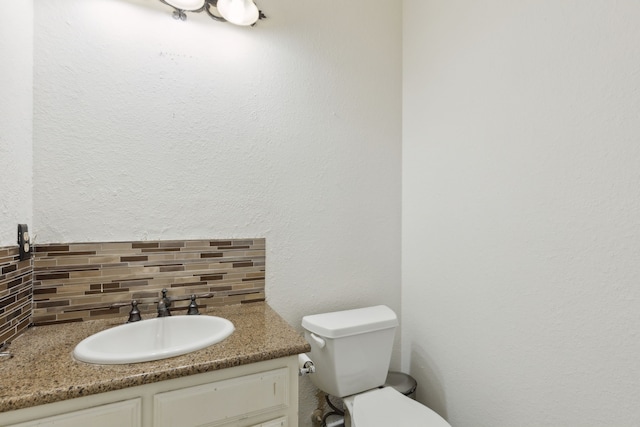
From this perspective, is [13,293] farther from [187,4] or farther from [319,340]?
[187,4]

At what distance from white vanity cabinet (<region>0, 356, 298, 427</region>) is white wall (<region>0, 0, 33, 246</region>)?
1.87 ft

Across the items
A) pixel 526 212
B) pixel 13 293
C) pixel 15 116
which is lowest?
pixel 13 293

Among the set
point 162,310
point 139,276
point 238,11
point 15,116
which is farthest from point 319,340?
point 238,11

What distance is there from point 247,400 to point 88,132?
112 centimetres

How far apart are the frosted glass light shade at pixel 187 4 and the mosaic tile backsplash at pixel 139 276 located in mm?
964

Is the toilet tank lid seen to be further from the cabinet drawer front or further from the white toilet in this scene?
the cabinet drawer front

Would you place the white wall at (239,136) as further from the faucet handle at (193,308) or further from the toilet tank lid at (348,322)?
the faucet handle at (193,308)

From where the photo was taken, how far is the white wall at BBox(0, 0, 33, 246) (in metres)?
0.92

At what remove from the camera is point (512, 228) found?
3.91 ft

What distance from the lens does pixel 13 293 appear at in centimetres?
95

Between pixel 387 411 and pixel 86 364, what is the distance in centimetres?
107

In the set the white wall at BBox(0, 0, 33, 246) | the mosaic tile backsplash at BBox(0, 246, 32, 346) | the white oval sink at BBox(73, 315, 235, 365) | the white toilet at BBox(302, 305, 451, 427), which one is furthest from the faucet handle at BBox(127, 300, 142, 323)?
the white toilet at BBox(302, 305, 451, 427)

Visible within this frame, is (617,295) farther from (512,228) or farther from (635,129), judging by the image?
(635,129)

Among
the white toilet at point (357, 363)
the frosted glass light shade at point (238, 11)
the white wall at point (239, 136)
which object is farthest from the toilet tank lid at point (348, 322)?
the frosted glass light shade at point (238, 11)
